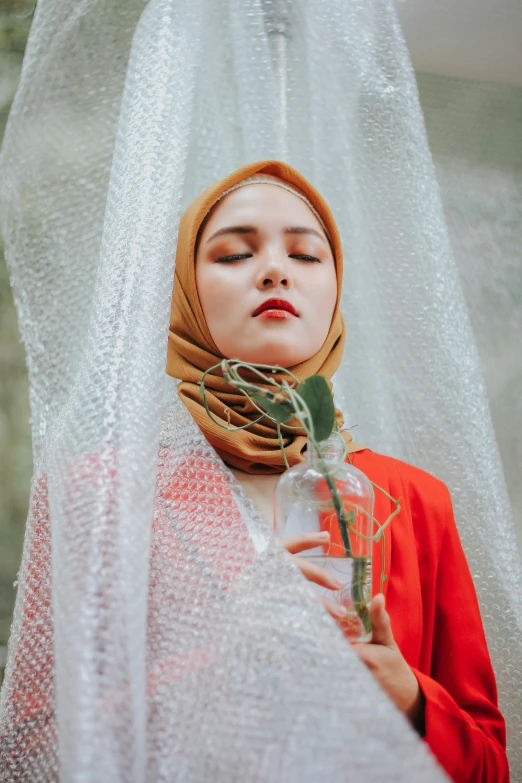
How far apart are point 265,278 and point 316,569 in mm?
430

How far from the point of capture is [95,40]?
50.8 inches

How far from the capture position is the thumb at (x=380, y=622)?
2.69ft

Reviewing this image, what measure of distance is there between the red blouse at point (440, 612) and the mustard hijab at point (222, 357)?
11 cm

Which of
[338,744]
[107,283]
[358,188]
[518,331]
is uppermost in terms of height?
[358,188]

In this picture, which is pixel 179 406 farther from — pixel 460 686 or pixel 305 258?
pixel 460 686

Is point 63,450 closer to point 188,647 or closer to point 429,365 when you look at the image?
point 188,647

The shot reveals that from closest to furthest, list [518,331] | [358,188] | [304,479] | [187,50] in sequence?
1. [304,479]
2. [187,50]
3. [358,188]
4. [518,331]

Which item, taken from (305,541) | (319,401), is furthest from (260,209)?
(305,541)

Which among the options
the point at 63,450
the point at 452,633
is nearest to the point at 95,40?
the point at 63,450

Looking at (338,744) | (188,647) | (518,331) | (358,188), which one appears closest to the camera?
(338,744)

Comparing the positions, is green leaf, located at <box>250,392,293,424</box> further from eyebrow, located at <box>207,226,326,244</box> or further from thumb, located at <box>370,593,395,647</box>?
eyebrow, located at <box>207,226,326,244</box>

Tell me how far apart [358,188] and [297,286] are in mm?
416

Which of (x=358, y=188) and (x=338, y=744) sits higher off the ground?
(x=358, y=188)

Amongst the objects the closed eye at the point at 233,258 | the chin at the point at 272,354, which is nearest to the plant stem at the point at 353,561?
the chin at the point at 272,354
